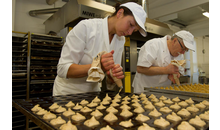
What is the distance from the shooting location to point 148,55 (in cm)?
208

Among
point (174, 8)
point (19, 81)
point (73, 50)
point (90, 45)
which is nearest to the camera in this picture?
point (73, 50)

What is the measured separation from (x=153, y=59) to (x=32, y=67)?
2.19 m

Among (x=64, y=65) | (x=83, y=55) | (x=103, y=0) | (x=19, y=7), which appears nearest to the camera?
(x=64, y=65)

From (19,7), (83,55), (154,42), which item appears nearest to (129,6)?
(83,55)

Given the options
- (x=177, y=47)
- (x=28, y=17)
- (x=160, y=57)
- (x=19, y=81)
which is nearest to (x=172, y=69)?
(x=160, y=57)

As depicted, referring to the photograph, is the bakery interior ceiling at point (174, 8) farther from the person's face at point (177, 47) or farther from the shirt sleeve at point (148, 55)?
the shirt sleeve at point (148, 55)

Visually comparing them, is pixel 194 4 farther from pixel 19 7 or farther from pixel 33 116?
pixel 19 7

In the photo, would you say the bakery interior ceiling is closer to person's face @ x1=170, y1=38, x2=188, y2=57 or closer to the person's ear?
person's face @ x1=170, y1=38, x2=188, y2=57

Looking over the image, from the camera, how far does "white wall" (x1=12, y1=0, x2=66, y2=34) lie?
3525 mm

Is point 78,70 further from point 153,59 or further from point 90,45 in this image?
point 153,59

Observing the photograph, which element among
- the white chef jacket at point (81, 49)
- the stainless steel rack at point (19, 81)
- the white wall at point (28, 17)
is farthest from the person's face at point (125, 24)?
the white wall at point (28, 17)

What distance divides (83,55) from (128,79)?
2.50 meters

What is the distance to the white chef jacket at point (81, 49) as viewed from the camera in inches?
53.0

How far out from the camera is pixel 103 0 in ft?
9.49
